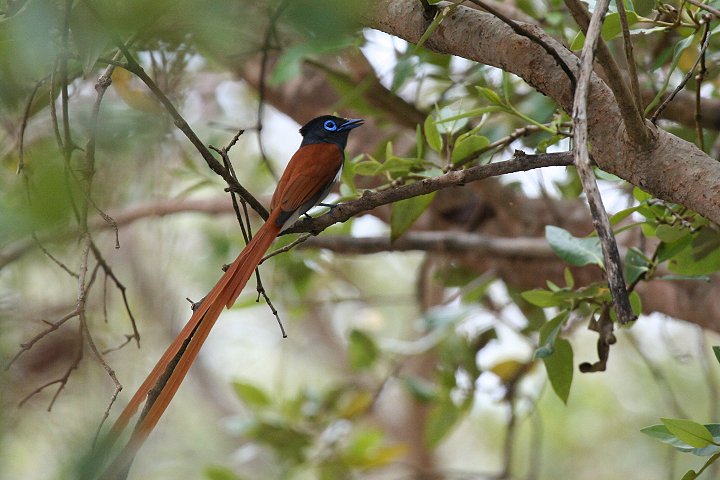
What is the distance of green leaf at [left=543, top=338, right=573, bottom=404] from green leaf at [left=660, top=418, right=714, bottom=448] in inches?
14.1

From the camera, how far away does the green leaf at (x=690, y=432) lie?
1043 millimetres

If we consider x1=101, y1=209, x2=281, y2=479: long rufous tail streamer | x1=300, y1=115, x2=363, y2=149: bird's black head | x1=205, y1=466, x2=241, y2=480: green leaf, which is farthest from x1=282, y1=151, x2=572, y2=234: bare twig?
x1=205, y1=466, x2=241, y2=480: green leaf

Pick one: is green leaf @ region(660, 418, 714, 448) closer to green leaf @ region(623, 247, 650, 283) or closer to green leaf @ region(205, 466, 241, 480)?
green leaf @ region(623, 247, 650, 283)

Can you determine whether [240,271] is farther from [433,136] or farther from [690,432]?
[690,432]

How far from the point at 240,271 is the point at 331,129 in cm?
97

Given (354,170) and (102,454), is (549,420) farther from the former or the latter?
(102,454)

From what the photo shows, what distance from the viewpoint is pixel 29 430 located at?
1.13 meters

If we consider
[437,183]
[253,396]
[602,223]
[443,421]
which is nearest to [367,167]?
[437,183]

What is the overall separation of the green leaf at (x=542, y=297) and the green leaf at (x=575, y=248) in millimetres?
68

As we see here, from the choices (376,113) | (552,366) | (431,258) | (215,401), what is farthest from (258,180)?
(552,366)

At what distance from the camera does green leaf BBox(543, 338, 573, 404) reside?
1.42m

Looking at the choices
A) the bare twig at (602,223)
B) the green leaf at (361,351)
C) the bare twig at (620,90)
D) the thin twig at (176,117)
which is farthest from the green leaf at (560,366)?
the green leaf at (361,351)

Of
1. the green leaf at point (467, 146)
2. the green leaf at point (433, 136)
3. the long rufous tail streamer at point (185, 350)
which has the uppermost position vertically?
the green leaf at point (433, 136)

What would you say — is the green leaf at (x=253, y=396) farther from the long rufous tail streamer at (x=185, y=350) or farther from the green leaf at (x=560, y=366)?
the green leaf at (x=560, y=366)
